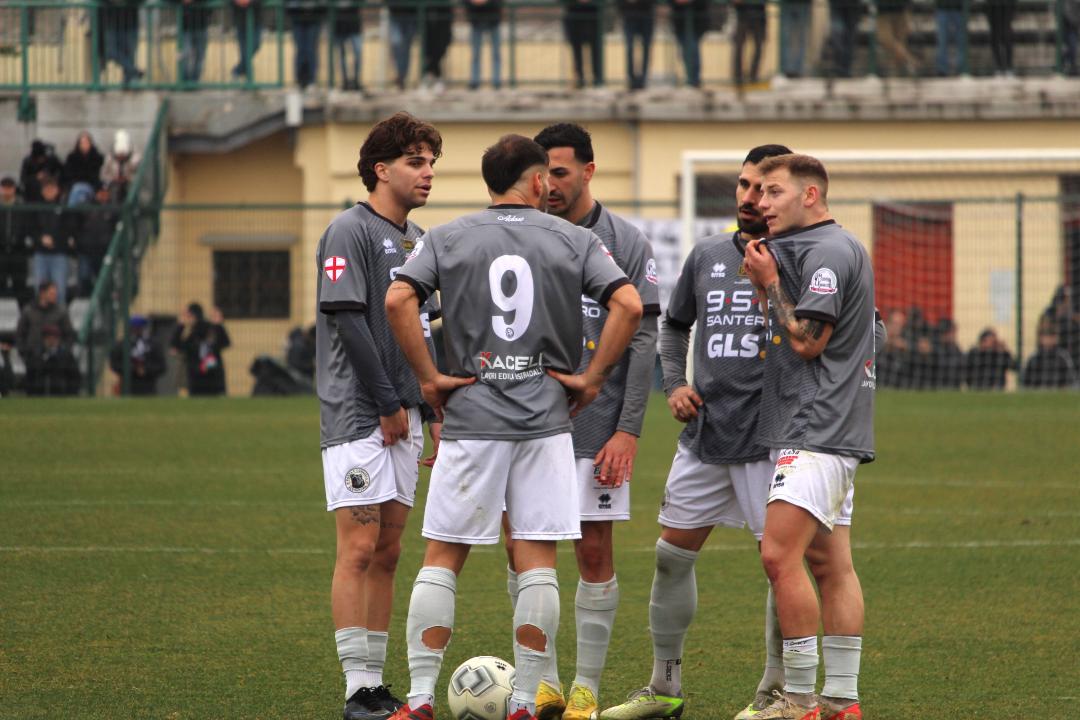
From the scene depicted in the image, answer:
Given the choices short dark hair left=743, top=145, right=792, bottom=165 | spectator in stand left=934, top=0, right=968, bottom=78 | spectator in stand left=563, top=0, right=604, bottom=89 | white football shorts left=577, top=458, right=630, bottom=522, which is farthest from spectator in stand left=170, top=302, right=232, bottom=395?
short dark hair left=743, top=145, right=792, bottom=165

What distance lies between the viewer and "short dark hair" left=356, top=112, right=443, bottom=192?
6234mm

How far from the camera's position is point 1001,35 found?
1033 inches

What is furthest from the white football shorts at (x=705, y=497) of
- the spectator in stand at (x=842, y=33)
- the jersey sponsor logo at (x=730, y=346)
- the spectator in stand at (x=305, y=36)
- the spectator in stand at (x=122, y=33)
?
the spectator in stand at (x=122, y=33)

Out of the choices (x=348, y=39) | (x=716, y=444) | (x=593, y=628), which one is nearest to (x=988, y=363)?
(x=348, y=39)

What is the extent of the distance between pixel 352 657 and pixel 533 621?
82 cm

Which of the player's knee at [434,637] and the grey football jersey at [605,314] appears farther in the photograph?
the grey football jersey at [605,314]

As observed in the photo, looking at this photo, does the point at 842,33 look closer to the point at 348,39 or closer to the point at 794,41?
the point at 794,41

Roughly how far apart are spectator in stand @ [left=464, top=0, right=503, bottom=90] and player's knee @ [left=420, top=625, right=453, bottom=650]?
2081cm

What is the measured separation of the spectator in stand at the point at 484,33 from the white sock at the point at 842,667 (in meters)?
20.6

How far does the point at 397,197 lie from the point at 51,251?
17.3m

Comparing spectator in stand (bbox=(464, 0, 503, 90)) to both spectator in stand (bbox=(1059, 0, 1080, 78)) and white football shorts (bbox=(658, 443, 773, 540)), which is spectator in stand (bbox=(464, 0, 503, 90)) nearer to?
spectator in stand (bbox=(1059, 0, 1080, 78))

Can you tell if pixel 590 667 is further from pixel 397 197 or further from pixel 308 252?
pixel 308 252

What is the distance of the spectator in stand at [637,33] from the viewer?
993 inches

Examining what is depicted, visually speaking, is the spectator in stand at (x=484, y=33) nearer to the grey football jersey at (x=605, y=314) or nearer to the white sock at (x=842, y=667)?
the grey football jersey at (x=605, y=314)
